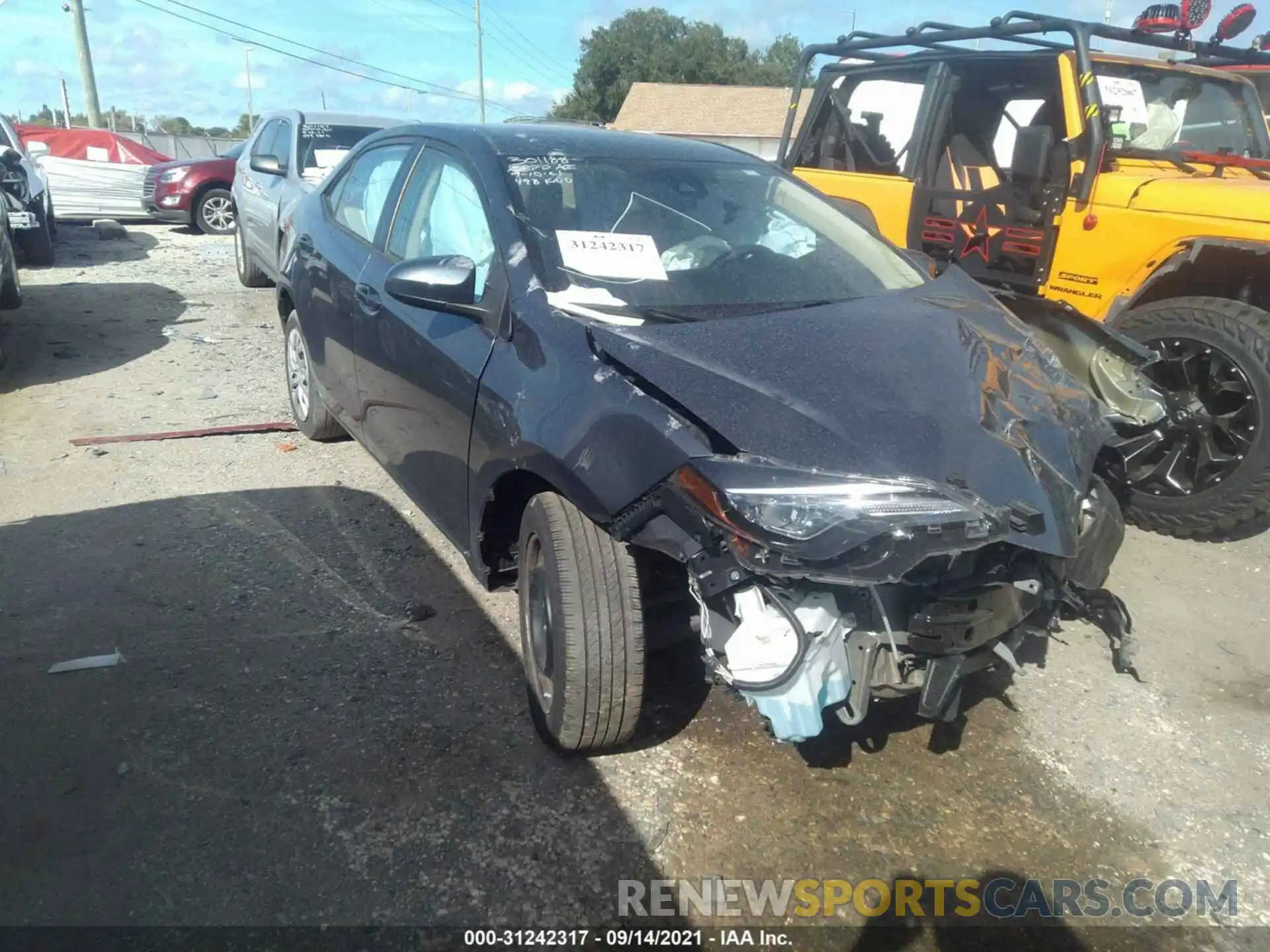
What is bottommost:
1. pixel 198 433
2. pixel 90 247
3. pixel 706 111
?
pixel 90 247

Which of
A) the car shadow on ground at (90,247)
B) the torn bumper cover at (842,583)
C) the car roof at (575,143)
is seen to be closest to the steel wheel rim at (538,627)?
the torn bumper cover at (842,583)

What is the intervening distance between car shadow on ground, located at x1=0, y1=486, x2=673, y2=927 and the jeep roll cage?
374cm

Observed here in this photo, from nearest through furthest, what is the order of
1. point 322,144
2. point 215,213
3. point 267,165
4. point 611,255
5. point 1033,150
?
point 611,255, point 1033,150, point 267,165, point 322,144, point 215,213

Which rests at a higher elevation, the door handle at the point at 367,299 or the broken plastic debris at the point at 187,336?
the door handle at the point at 367,299

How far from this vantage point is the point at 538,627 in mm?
2832

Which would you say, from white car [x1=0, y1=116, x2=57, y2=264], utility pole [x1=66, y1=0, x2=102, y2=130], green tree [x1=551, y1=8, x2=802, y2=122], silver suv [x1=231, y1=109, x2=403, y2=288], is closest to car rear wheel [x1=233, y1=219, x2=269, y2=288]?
silver suv [x1=231, y1=109, x2=403, y2=288]

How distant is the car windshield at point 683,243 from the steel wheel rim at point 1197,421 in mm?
1466

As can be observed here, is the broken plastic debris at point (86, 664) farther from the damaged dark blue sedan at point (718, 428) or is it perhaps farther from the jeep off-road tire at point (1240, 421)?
the jeep off-road tire at point (1240, 421)

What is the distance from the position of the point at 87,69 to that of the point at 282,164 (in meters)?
20.6

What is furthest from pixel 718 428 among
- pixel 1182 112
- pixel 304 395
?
pixel 1182 112

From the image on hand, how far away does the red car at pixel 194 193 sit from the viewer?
1352 centimetres

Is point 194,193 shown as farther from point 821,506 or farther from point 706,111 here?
point 706,111

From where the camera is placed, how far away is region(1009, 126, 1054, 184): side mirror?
14.3 feet

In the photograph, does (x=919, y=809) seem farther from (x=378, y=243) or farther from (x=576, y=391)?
(x=378, y=243)
